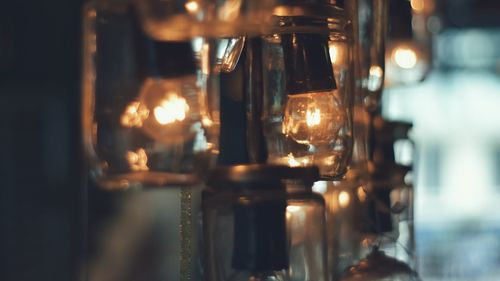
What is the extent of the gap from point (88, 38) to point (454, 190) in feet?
19.9

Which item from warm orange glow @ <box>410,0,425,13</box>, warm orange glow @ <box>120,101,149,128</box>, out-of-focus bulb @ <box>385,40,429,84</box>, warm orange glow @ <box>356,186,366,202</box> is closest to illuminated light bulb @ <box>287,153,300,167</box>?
warm orange glow @ <box>120,101,149,128</box>

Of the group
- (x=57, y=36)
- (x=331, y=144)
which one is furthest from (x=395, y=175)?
(x=57, y=36)

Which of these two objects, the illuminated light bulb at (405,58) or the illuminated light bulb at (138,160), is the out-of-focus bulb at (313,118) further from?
the illuminated light bulb at (405,58)

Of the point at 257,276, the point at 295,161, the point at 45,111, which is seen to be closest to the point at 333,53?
the point at 295,161

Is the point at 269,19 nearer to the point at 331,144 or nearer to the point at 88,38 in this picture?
the point at 331,144

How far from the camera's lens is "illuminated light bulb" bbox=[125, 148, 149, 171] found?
1.02 m

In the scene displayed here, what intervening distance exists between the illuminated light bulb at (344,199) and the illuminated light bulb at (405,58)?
398 mm

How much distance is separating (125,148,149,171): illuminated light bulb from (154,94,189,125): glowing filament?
0.05 meters

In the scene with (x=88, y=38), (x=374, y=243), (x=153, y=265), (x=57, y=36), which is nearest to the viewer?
(x=88, y=38)

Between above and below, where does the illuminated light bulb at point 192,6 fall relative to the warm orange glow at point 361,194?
above

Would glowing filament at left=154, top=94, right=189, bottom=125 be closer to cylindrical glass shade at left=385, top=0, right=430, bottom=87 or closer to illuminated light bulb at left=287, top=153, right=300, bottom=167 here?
illuminated light bulb at left=287, top=153, right=300, bottom=167

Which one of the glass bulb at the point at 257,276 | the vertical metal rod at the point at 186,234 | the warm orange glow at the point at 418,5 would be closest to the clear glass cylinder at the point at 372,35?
the vertical metal rod at the point at 186,234

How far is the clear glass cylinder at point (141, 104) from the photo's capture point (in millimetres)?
1013

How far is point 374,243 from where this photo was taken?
119 centimetres
